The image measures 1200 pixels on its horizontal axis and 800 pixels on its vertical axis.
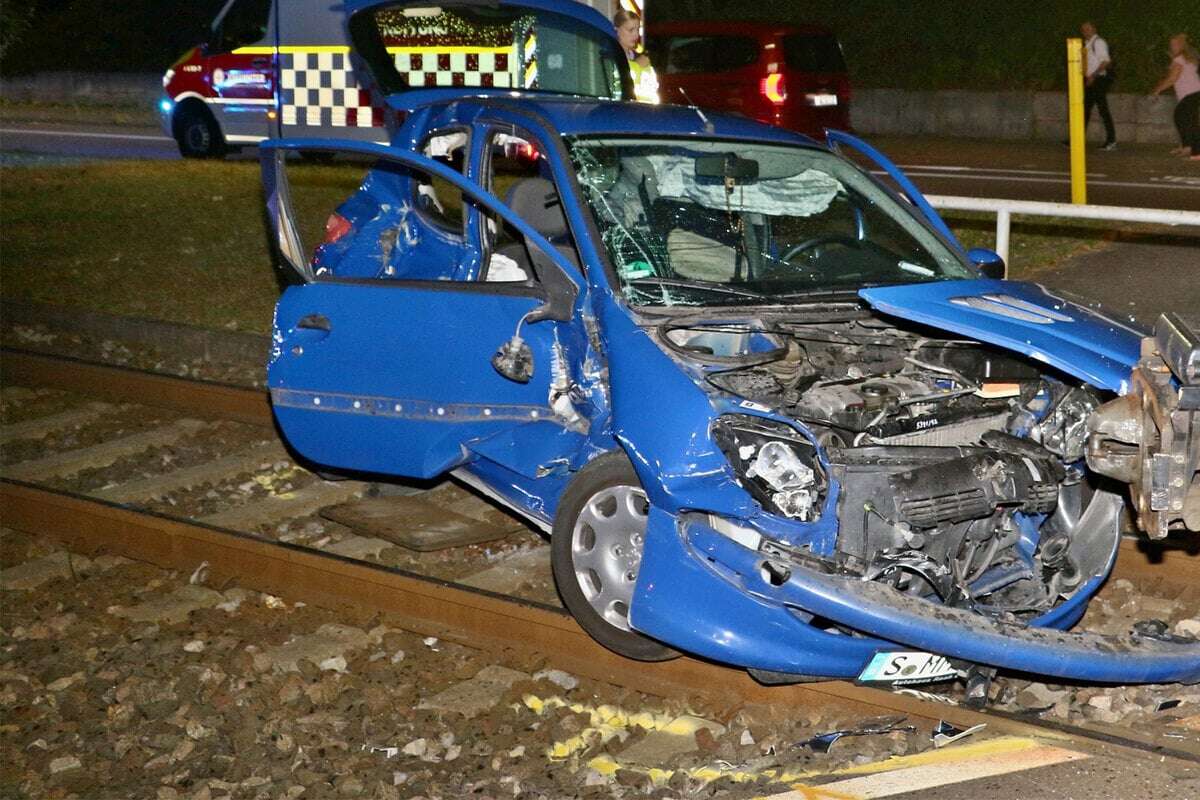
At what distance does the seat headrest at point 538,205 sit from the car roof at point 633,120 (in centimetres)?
30

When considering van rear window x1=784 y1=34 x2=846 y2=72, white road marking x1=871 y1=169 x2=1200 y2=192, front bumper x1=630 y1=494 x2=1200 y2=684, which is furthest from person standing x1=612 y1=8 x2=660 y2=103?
front bumper x1=630 y1=494 x2=1200 y2=684

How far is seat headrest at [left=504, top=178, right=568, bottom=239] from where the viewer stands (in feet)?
22.1

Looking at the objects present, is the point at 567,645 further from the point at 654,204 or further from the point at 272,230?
the point at 272,230

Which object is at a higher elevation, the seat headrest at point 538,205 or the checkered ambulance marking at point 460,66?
the checkered ambulance marking at point 460,66

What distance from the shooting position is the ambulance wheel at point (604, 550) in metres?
5.63

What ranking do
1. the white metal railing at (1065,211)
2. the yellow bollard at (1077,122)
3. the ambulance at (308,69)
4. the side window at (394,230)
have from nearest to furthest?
the side window at (394,230) → the white metal railing at (1065,211) → the yellow bollard at (1077,122) → the ambulance at (308,69)

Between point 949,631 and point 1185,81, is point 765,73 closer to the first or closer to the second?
point 1185,81

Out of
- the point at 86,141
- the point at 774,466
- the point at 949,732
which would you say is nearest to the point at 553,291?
the point at 774,466

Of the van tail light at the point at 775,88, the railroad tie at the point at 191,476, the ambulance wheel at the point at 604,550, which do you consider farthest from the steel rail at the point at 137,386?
the van tail light at the point at 775,88

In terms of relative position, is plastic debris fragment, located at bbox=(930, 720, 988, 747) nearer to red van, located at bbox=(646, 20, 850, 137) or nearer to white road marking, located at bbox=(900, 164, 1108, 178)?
white road marking, located at bbox=(900, 164, 1108, 178)

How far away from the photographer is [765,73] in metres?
20.4

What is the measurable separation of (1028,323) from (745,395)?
37.8 inches

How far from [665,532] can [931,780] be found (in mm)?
1136

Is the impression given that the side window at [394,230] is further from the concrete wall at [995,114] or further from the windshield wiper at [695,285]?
the concrete wall at [995,114]
